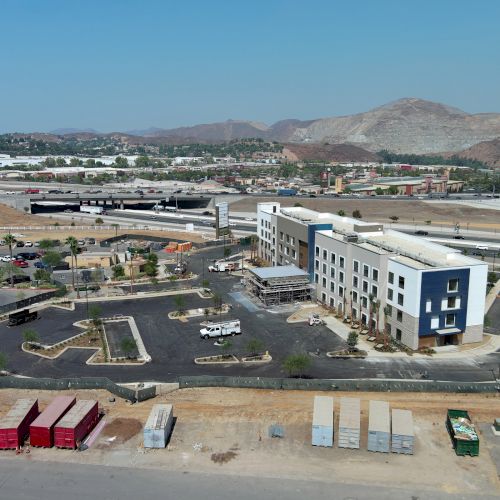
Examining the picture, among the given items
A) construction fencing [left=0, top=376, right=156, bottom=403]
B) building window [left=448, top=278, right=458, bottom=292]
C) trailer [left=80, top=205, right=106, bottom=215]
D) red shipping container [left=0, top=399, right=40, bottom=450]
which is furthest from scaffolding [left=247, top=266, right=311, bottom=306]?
trailer [left=80, top=205, right=106, bottom=215]

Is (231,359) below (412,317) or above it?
below

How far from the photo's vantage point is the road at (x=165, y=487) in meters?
29.7

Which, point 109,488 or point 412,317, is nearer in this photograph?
point 109,488

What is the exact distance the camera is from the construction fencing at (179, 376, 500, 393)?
41.8 meters

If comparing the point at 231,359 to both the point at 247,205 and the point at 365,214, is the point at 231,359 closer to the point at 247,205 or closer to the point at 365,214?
the point at 365,214

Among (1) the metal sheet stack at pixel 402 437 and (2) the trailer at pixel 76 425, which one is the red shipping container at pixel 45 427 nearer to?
(2) the trailer at pixel 76 425

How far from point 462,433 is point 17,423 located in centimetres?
2723

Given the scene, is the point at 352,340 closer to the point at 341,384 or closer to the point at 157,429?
the point at 341,384

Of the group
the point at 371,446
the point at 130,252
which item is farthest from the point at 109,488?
the point at 130,252

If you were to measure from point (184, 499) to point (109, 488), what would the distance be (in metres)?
4.24

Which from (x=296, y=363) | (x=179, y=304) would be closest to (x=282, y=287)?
(x=179, y=304)

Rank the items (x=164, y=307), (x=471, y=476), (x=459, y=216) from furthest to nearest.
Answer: (x=459, y=216) → (x=164, y=307) → (x=471, y=476)

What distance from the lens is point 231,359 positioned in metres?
49.6

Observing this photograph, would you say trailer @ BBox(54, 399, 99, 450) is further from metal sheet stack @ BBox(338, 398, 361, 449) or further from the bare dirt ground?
the bare dirt ground
